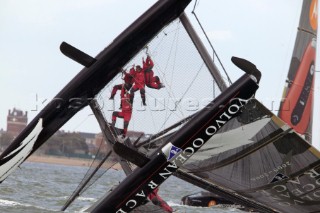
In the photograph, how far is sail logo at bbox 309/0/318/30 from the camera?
13258 millimetres

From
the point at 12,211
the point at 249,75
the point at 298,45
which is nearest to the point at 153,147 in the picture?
the point at 249,75

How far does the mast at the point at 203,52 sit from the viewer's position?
328 inches

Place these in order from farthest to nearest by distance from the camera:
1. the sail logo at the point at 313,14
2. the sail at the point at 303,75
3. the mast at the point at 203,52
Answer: the sail logo at the point at 313,14 < the sail at the point at 303,75 < the mast at the point at 203,52

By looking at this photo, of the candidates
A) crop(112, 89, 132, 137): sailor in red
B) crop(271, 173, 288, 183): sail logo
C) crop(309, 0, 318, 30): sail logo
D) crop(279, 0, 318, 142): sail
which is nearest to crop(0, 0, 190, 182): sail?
crop(112, 89, 132, 137): sailor in red

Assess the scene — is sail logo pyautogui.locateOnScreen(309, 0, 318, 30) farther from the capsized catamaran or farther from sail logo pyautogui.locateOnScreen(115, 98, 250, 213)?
sail logo pyautogui.locateOnScreen(115, 98, 250, 213)

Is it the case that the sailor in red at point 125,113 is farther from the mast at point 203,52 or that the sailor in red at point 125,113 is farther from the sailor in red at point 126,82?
the mast at point 203,52

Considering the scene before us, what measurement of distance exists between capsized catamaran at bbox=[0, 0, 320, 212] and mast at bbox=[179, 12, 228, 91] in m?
0.01

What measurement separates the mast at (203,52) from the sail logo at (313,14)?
5.22m

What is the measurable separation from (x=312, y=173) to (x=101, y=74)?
2.35 m

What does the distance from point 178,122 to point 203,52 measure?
0.76 metres

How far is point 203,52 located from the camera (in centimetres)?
845

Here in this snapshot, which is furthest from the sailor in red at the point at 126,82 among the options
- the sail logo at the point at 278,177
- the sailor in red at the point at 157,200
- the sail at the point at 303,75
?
the sail at the point at 303,75

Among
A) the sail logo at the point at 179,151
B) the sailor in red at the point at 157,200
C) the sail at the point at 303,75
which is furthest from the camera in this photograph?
the sail at the point at 303,75

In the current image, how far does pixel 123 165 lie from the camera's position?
818 centimetres
